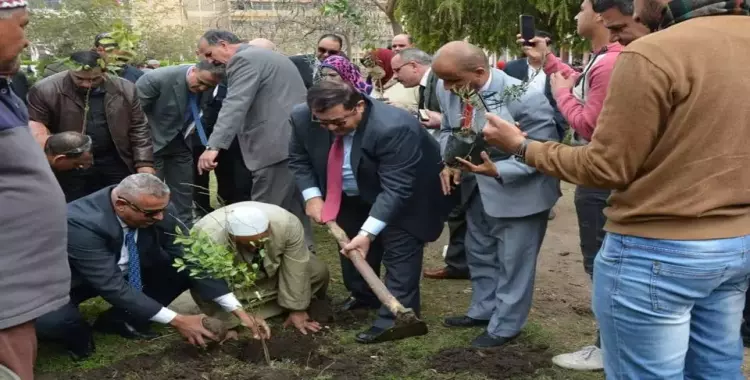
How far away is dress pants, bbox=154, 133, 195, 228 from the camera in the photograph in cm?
578

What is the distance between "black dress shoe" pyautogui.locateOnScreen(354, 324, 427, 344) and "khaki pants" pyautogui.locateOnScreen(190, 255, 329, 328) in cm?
57

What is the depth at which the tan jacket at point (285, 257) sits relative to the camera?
13.5 ft

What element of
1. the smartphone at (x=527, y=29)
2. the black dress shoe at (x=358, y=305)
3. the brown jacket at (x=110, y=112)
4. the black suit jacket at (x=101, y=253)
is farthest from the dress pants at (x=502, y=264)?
the brown jacket at (x=110, y=112)

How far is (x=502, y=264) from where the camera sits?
3793mm

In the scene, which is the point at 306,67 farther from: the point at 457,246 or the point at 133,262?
the point at 133,262

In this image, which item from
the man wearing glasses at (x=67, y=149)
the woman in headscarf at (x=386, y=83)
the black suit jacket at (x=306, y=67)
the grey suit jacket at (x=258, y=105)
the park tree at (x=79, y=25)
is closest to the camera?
the man wearing glasses at (x=67, y=149)

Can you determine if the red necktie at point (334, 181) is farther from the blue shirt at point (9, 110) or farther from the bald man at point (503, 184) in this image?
the blue shirt at point (9, 110)

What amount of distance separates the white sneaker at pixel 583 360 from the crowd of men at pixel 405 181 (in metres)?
0.02

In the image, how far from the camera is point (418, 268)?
4188 mm

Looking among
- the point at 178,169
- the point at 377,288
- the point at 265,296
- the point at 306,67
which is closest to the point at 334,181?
the point at 377,288

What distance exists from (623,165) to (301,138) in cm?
261

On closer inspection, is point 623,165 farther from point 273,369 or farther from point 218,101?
point 218,101

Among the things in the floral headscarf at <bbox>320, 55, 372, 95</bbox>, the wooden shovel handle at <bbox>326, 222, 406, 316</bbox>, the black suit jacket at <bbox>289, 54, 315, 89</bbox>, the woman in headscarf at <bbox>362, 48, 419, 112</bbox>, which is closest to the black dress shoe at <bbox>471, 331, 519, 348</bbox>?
the wooden shovel handle at <bbox>326, 222, 406, 316</bbox>

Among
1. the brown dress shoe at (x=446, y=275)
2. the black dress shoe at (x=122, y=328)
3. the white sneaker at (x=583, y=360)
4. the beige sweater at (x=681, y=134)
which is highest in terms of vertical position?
the beige sweater at (x=681, y=134)
